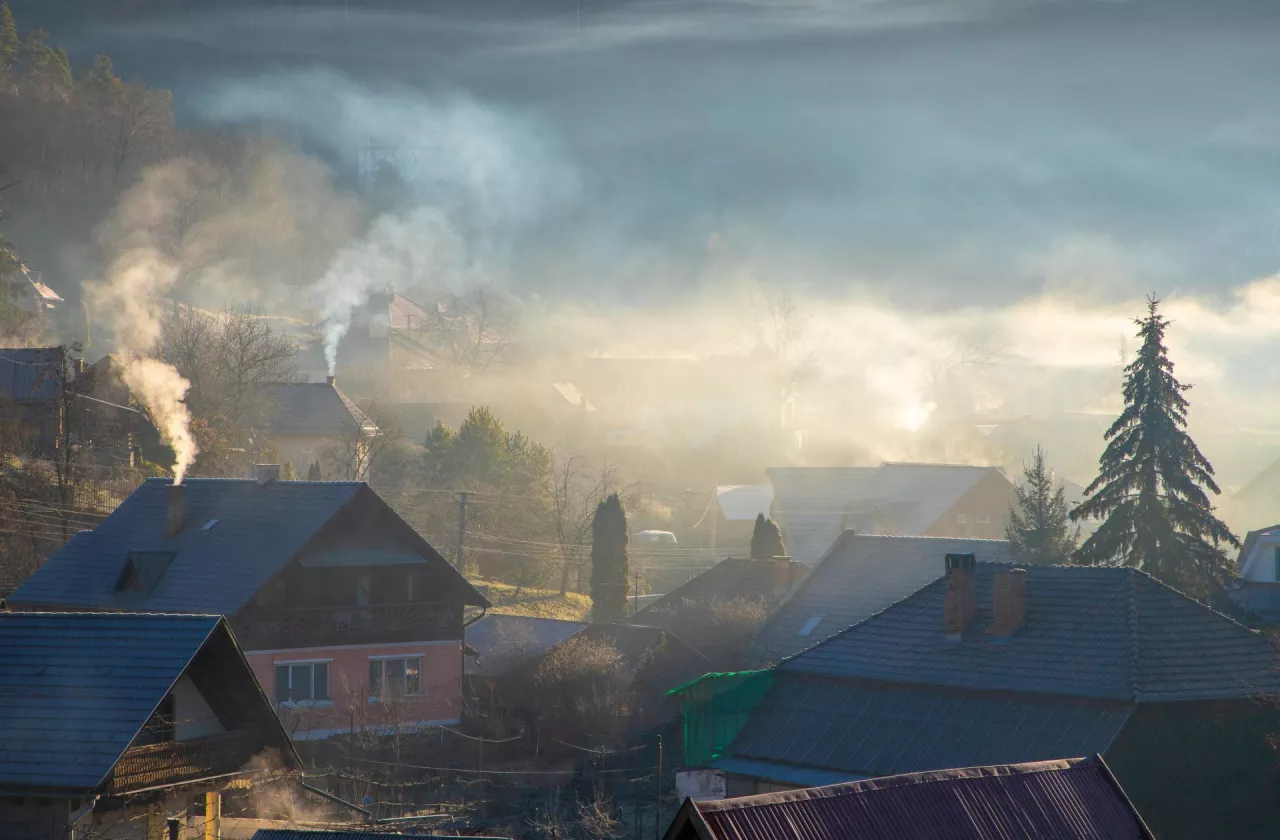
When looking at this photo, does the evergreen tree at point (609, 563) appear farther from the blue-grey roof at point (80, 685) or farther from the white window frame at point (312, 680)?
the blue-grey roof at point (80, 685)

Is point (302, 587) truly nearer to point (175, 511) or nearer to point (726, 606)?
point (175, 511)

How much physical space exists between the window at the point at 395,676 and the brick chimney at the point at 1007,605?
15.3 meters

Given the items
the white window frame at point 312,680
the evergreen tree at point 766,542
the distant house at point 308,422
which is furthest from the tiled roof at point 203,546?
the distant house at point 308,422

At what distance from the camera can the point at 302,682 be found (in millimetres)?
36938

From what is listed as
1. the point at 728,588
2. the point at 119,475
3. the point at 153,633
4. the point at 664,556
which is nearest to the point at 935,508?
the point at 664,556

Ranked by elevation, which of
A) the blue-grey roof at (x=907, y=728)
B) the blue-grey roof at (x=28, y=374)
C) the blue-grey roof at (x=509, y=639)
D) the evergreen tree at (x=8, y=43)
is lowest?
the blue-grey roof at (x=907, y=728)

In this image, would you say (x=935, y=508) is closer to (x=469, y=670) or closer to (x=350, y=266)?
(x=469, y=670)

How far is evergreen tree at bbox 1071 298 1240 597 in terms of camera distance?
3800 centimetres

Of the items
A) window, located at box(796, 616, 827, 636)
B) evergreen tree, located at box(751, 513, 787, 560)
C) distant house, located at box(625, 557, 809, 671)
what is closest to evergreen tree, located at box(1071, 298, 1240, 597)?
window, located at box(796, 616, 827, 636)

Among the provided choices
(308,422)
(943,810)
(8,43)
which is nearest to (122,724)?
(943,810)

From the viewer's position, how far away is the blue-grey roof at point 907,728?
27766 millimetres

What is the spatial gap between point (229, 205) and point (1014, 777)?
108 m

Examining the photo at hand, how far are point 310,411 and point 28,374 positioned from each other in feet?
63.5

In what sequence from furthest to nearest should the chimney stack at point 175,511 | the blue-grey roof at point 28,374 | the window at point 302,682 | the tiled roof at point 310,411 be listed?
the tiled roof at point 310,411
the blue-grey roof at point 28,374
the chimney stack at point 175,511
the window at point 302,682
